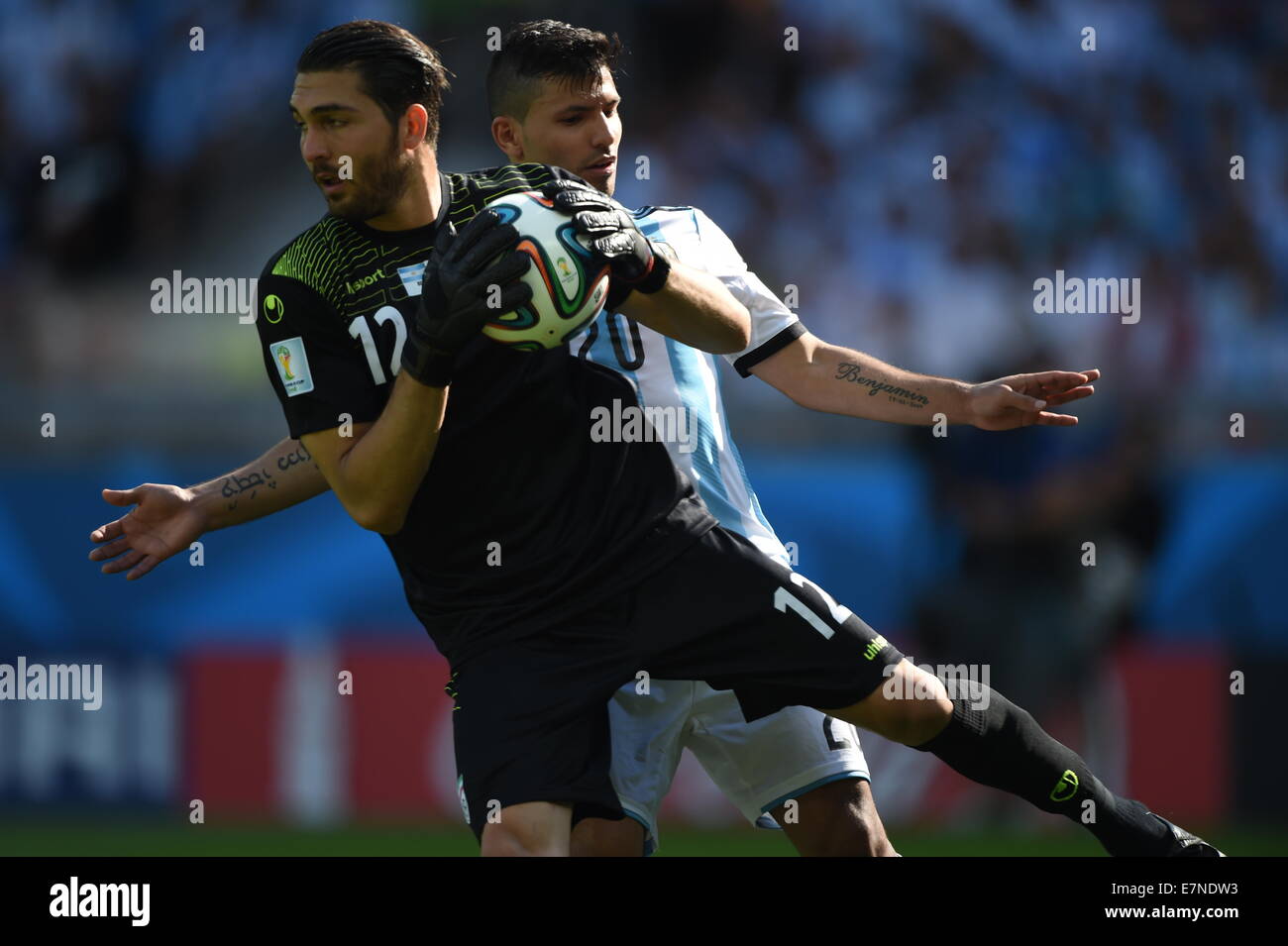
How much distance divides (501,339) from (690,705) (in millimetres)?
1421

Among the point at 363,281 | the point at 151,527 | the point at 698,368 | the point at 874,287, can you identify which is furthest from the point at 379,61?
the point at 874,287

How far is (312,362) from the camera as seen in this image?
11.8ft

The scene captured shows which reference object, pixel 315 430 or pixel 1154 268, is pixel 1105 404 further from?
pixel 315 430

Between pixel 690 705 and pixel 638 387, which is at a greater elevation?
pixel 638 387

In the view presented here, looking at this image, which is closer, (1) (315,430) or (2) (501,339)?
(2) (501,339)

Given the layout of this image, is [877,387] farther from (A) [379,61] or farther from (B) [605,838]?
(A) [379,61]

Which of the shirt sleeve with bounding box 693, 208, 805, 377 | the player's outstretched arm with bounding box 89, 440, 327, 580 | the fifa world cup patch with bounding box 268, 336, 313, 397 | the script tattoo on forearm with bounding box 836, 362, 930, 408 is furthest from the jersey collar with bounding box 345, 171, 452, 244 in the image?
the script tattoo on forearm with bounding box 836, 362, 930, 408

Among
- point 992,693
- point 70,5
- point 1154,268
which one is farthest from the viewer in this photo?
point 70,5

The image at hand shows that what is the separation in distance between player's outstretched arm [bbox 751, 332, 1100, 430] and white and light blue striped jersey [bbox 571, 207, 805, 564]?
0.07 metres

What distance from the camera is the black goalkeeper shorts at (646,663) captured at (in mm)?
3586

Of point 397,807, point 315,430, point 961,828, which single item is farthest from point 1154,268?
point 315,430

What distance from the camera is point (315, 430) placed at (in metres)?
3.59

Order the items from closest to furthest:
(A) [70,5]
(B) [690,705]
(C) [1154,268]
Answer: (B) [690,705]
(C) [1154,268]
(A) [70,5]

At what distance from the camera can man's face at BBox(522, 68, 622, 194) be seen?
445 centimetres
